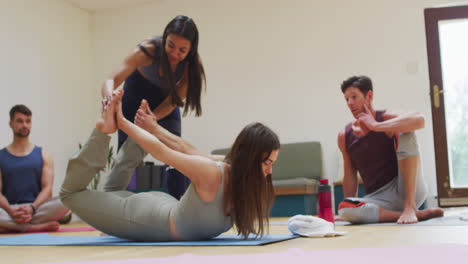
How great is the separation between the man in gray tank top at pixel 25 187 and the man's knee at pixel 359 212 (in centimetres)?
206

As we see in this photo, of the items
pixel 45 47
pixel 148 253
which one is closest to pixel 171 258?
pixel 148 253

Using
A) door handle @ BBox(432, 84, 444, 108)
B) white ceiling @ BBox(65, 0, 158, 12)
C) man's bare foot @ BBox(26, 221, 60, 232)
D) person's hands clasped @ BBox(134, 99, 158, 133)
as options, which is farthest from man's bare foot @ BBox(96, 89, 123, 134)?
white ceiling @ BBox(65, 0, 158, 12)

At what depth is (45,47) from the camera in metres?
5.64

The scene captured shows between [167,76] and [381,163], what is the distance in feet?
4.98

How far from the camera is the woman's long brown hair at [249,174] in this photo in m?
1.66

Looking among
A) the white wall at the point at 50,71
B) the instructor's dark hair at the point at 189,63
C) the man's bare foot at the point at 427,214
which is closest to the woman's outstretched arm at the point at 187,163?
the instructor's dark hair at the point at 189,63

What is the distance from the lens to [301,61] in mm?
5656

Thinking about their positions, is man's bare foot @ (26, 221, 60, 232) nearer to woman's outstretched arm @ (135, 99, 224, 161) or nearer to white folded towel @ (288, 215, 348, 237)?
woman's outstretched arm @ (135, 99, 224, 161)

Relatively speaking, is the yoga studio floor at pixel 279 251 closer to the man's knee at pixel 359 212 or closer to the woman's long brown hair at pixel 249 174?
the woman's long brown hair at pixel 249 174

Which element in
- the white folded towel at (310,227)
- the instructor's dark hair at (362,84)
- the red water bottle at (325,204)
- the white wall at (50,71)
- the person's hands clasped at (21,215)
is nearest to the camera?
the white folded towel at (310,227)

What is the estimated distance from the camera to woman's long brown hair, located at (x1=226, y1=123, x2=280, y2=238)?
1.66m

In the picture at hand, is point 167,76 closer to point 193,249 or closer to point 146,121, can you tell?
point 146,121

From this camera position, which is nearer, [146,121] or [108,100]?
[108,100]

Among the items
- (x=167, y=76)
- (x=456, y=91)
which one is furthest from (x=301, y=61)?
(x=167, y=76)
